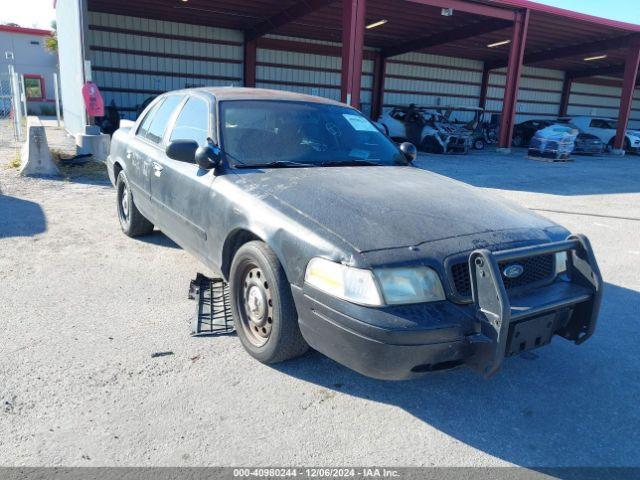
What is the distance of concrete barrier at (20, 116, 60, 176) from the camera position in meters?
8.69

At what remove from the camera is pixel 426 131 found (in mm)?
18141

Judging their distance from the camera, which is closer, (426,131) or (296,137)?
(296,137)

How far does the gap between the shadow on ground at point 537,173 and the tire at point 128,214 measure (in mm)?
7624

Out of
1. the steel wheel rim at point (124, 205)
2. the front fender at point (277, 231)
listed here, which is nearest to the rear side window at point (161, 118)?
the steel wheel rim at point (124, 205)

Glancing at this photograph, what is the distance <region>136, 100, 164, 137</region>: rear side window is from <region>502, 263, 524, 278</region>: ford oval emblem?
3708 millimetres

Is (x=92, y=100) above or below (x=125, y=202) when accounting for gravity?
above

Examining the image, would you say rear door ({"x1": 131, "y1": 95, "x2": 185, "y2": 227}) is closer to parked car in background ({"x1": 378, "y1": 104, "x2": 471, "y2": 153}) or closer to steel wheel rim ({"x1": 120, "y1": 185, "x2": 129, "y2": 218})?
steel wheel rim ({"x1": 120, "y1": 185, "x2": 129, "y2": 218})

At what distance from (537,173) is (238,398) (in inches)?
502

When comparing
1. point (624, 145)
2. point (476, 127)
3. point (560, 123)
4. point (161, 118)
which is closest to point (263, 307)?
point (161, 118)

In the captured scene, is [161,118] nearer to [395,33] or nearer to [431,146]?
[431,146]

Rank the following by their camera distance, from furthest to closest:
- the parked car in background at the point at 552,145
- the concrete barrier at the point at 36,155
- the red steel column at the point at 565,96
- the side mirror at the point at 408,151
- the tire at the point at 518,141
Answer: the red steel column at the point at 565,96
the tire at the point at 518,141
the parked car in background at the point at 552,145
the concrete barrier at the point at 36,155
the side mirror at the point at 408,151

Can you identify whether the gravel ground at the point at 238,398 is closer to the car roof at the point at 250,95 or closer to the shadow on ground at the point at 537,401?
the shadow on ground at the point at 537,401

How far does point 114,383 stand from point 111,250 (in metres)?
2.55

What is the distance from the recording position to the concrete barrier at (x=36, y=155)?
Result: 869cm
